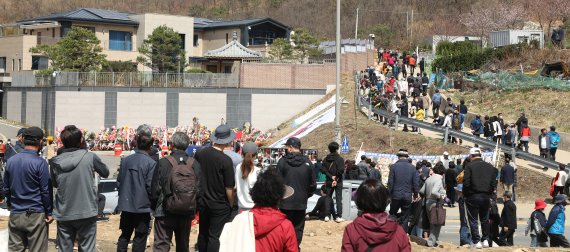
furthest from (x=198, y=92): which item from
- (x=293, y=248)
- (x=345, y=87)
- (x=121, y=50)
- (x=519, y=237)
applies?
(x=293, y=248)

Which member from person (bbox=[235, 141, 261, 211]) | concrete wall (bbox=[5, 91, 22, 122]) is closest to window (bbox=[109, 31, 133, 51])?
concrete wall (bbox=[5, 91, 22, 122])

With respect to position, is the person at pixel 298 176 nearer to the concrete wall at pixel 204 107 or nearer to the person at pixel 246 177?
the person at pixel 246 177

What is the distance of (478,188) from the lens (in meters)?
13.4

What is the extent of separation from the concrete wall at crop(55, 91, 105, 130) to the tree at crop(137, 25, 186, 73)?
32.7 ft

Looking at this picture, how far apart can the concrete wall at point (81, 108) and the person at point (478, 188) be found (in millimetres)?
39088

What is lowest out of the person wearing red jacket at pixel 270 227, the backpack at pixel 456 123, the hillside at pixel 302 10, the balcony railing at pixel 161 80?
the person wearing red jacket at pixel 270 227

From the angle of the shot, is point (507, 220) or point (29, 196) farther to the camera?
point (507, 220)

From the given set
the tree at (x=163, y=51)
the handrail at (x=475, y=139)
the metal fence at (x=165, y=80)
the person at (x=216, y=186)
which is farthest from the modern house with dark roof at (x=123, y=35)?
the person at (x=216, y=186)

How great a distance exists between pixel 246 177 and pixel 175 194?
0.85 m

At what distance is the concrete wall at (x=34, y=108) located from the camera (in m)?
53.6

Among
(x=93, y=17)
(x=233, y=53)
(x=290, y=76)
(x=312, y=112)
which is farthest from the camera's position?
(x=93, y=17)

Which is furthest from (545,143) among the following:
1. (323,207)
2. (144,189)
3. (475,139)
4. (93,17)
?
(93,17)

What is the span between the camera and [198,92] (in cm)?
5138

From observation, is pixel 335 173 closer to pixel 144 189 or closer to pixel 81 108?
pixel 144 189
